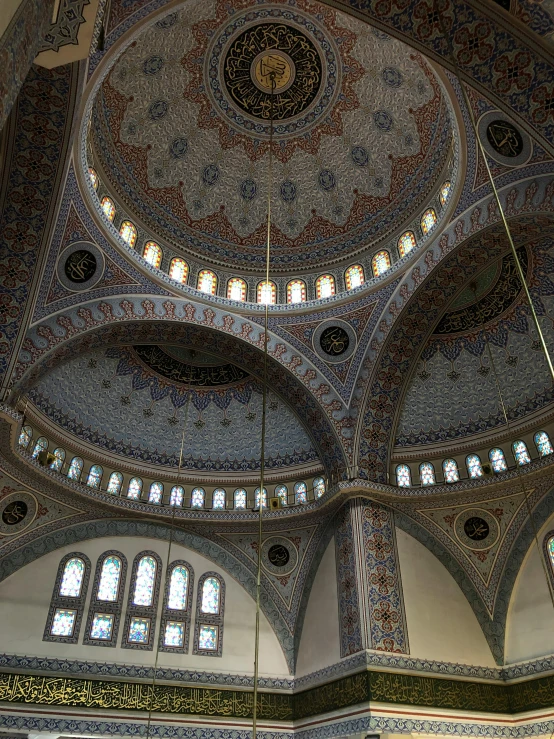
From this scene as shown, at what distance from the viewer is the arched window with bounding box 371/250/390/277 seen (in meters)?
11.5

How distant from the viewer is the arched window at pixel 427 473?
36.7 feet

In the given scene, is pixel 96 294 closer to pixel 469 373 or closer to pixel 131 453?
pixel 131 453

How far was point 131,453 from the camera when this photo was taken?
12430 mm

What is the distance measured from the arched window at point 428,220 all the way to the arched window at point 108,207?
5.87 meters

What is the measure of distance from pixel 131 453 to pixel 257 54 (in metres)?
8.38

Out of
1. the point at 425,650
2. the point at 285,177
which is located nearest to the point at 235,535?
the point at 425,650

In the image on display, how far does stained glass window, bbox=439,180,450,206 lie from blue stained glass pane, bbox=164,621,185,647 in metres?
9.41

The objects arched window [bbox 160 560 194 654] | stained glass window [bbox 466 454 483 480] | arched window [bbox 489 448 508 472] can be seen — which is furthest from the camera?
arched window [bbox 160 560 194 654]

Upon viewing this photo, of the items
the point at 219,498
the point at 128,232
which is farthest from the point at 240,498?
the point at 128,232

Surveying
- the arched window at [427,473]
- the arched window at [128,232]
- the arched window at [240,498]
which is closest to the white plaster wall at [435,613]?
the arched window at [427,473]

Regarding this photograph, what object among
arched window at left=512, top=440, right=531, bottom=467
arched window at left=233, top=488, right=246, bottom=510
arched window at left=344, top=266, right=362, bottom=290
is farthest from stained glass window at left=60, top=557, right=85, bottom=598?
arched window at left=512, top=440, right=531, bottom=467

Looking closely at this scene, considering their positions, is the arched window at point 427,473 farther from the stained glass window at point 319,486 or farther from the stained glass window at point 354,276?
the stained glass window at point 354,276

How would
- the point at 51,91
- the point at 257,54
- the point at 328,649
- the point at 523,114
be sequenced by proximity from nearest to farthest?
1. the point at 523,114
2. the point at 51,91
3. the point at 328,649
4. the point at 257,54

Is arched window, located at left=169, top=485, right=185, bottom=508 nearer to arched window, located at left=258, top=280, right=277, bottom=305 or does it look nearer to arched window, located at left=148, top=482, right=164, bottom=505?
arched window, located at left=148, top=482, right=164, bottom=505
